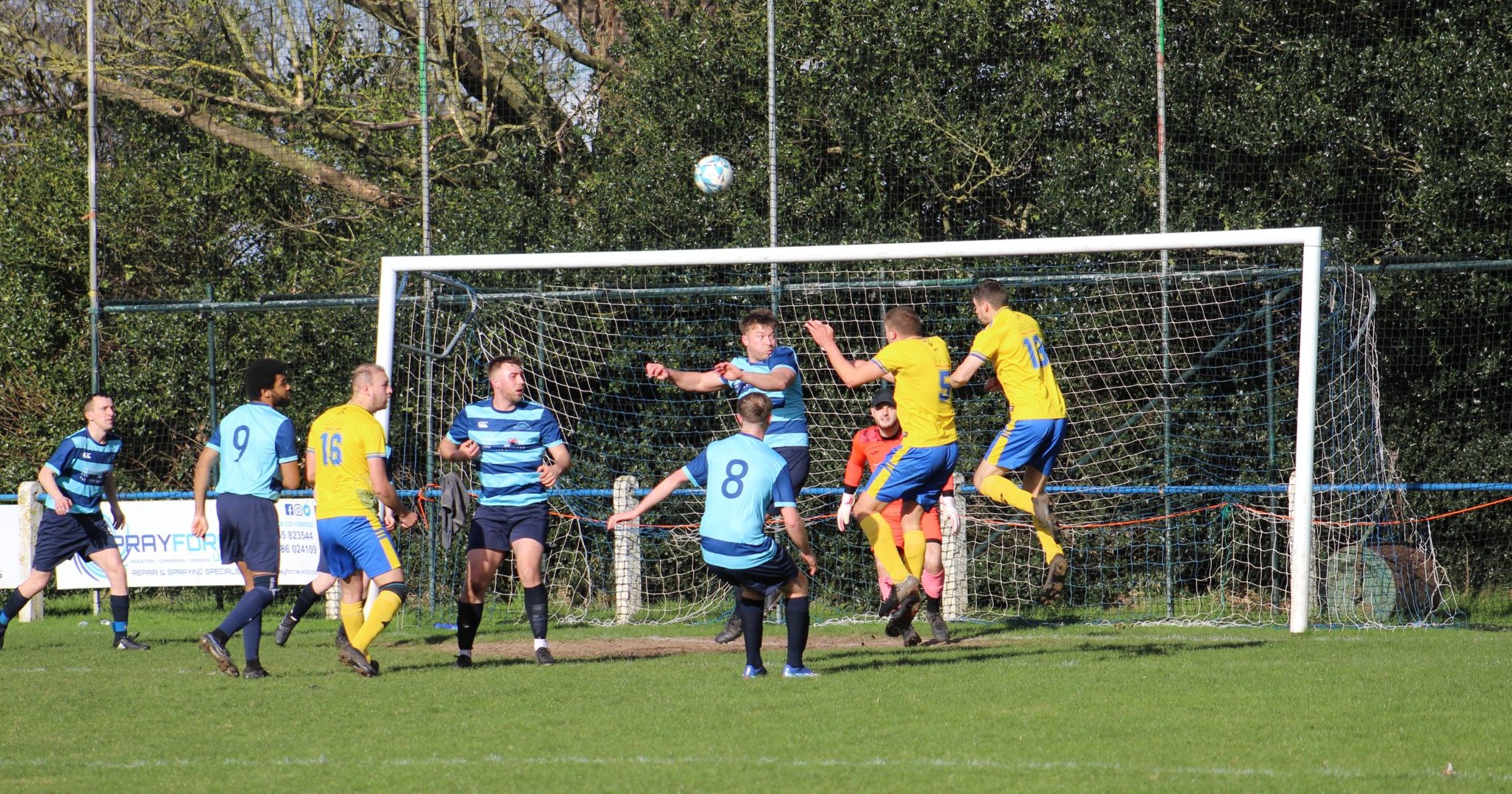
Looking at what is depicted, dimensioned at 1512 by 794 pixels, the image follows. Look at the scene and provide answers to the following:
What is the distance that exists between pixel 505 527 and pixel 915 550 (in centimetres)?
270

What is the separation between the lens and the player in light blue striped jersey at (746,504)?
820 cm

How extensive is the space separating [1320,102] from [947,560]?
5668mm

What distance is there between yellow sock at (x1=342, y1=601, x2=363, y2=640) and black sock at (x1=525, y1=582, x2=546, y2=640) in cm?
112

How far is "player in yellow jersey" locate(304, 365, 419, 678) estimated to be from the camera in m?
8.92

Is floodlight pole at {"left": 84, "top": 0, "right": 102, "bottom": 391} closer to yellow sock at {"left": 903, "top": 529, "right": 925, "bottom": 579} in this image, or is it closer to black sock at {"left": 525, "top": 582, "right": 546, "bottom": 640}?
black sock at {"left": 525, "top": 582, "right": 546, "bottom": 640}

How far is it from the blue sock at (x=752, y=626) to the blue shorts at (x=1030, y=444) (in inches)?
73.6

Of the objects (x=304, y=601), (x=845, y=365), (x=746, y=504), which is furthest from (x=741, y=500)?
(x=304, y=601)

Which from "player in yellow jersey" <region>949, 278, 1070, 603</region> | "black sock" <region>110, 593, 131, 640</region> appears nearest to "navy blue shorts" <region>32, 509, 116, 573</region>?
"black sock" <region>110, 593, 131, 640</region>

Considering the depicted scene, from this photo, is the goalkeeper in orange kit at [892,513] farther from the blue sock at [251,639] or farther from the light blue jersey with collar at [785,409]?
the blue sock at [251,639]

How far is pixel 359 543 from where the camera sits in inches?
352

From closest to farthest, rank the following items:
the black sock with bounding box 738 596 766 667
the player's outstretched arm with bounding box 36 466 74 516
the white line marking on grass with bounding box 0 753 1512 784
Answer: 1. the white line marking on grass with bounding box 0 753 1512 784
2. the black sock with bounding box 738 596 766 667
3. the player's outstretched arm with bounding box 36 466 74 516

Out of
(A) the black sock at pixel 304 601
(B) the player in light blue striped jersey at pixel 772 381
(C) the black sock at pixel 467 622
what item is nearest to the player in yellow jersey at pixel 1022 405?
(B) the player in light blue striped jersey at pixel 772 381

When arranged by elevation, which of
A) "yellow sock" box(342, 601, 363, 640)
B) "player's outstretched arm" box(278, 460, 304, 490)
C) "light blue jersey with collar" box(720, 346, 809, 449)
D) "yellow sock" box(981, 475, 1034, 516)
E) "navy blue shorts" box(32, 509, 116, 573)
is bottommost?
"yellow sock" box(342, 601, 363, 640)

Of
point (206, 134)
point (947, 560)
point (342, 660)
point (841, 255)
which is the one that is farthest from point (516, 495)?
point (206, 134)
